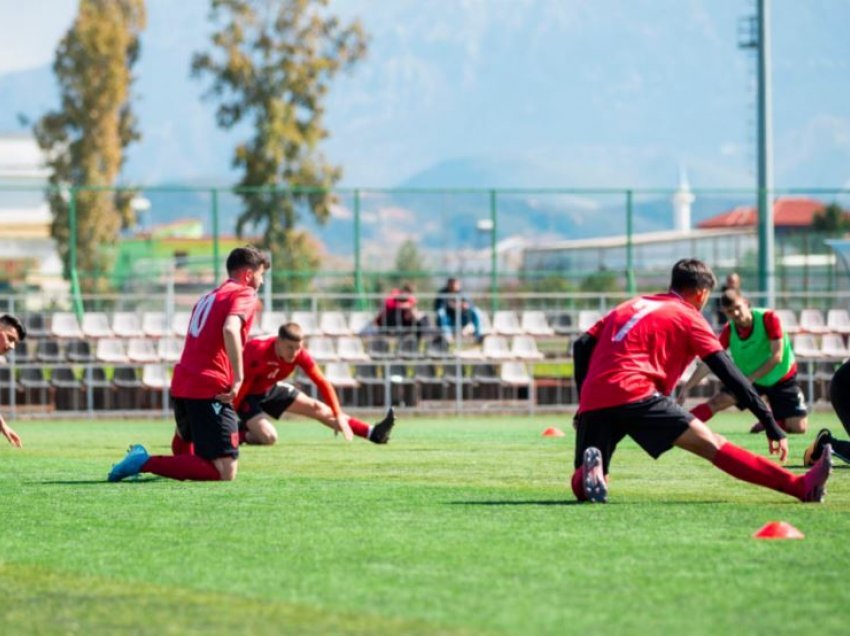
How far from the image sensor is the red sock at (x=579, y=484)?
1090 centimetres

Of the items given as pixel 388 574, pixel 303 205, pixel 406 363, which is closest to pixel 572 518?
pixel 388 574

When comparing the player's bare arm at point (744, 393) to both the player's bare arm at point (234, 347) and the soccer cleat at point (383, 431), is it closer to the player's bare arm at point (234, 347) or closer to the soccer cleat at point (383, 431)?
the player's bare arm at point (234, 347)

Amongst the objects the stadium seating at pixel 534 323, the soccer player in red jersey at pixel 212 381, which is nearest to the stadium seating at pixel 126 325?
the stadium seating at pixel 534 323

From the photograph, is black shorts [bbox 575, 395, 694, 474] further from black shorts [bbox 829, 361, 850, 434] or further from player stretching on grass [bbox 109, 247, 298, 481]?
player stretching on grass [bbox 109, 247, 298, 481]

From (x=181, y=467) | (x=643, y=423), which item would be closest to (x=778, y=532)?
(x=643, y=423)

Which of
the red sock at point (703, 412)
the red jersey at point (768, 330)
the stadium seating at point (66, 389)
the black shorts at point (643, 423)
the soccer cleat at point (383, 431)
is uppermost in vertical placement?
the red jersey at point (768, 330)

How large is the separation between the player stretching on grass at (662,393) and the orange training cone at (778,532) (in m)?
1.25

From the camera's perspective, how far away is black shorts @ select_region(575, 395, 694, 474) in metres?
10.6

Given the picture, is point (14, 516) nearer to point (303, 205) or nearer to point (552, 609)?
point (552, 609)

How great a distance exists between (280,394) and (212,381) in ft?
12.2

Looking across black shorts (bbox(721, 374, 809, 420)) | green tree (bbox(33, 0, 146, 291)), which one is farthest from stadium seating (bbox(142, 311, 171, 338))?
green tree (bbox(33, 0, 146, 291))

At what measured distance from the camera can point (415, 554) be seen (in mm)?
8656

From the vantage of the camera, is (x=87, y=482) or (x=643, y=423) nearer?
(x=643, y=423)

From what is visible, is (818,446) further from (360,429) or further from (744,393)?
(360,429)
